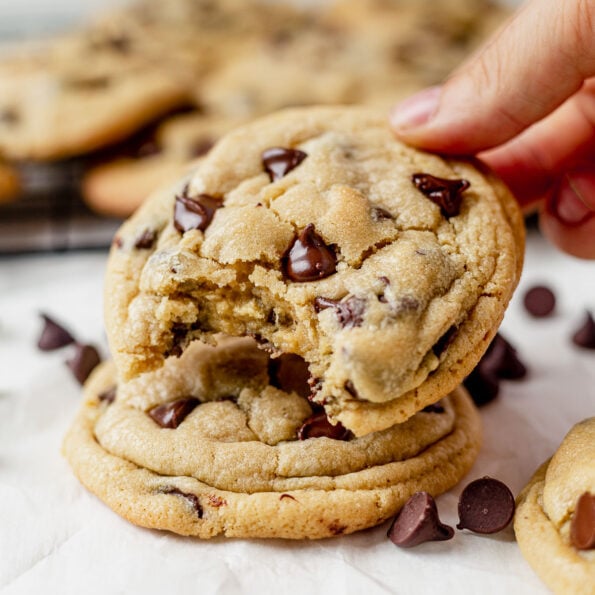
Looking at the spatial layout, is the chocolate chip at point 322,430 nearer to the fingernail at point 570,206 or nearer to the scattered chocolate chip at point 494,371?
the scattered chocolate chip at point 494,371

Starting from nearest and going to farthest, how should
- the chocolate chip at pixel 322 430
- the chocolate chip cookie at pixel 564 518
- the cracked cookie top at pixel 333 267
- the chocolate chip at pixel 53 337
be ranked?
1. the chocolate chip cookie at pixel 564 518
2. the cracked cookie top at pixel 333 267
3. the chocolate chip at pixel 322 430
4. the chocolate chip at pixel 53 337

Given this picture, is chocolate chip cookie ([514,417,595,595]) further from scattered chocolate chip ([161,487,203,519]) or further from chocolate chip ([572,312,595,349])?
chocolate chip ([572,312,595,349])

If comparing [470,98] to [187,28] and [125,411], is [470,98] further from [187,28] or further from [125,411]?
[187,28]

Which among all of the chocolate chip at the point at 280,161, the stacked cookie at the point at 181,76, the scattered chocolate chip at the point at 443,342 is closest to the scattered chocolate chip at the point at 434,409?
the scattered chocolate chip at the point at 443,342

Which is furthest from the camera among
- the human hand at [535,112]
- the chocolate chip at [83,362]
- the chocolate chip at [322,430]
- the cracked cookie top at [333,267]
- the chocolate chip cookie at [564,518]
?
the chocolate chip at [83,362]

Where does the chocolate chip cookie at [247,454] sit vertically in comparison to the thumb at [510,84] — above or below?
below

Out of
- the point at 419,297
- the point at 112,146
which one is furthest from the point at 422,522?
the point at 112,146
